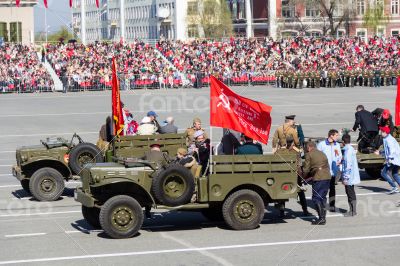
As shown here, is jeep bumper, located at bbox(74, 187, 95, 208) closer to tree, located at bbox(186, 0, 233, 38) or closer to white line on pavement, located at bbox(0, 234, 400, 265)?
white line on pavement, located at bbox(0, 234, 400, 265)

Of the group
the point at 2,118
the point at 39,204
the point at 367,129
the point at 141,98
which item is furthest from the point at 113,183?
the point at 141,98

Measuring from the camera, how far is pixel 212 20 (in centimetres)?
10906

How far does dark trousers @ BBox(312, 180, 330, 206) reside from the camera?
54.9 ft

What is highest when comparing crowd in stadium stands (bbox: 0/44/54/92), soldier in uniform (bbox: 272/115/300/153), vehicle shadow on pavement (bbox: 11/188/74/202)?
crowd in stadium stands (bbox: 0/44/54/92)

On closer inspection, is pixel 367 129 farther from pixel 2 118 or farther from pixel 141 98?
pixel 141 98

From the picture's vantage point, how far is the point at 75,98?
5469 cm

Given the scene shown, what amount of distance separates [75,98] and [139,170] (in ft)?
129

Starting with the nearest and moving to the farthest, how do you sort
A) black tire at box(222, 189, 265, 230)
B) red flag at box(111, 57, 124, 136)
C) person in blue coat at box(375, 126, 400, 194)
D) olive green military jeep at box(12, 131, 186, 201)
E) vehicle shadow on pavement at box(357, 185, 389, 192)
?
black tire at box(222, 189, 265, 230), red flag at box(111, 57, 124, 136), olive green military jeep at box(12, 131, 186, 201), person in blue coat at box(375, 126, 400, 194), vehicle shadow on pavement at box(357, 185, 389, 192)

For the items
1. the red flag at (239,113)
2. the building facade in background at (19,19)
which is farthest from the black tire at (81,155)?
the building facade in background at (19,19)

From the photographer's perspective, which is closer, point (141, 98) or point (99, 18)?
point (141, 98)

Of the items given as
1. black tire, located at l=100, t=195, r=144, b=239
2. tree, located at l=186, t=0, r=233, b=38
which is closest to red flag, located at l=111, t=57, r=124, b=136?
black tire, located at l=100, t=195, r=144, b=239

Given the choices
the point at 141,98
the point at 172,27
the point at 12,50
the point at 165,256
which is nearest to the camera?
the point at 165,256

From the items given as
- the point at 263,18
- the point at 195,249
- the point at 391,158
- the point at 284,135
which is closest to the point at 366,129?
the point at 391,158

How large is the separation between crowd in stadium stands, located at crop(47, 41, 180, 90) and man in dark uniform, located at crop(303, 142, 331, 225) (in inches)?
1688
